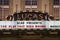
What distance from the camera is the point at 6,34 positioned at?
915 inches

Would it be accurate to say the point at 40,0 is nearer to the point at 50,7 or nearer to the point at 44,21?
the point at 50,7

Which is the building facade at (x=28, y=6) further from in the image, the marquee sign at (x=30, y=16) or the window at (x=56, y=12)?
the marquee sign at (x=30, y=16)

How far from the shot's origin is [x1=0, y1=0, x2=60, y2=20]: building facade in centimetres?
2828

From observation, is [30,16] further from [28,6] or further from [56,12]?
[56,12]

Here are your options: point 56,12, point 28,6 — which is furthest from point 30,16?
point 56,12

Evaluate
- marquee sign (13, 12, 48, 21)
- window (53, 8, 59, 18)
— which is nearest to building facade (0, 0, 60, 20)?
window (53, 8, 59, 18)

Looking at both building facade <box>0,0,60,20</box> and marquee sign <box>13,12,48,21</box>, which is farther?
building facade <box>0,0,60,20</box>

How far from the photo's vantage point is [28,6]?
28.9m

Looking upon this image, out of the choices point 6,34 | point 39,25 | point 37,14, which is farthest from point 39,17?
point 6,34

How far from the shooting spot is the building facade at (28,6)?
28281mm

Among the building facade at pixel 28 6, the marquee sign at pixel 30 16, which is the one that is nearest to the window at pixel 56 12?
the building facade at pixel 28 6

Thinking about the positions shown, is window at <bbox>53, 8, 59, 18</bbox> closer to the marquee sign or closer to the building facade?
the building facade

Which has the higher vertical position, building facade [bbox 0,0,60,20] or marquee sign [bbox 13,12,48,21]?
building facade [bbox 0,0,60,20]

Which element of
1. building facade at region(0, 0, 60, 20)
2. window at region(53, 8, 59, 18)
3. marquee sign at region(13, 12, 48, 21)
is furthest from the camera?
window at region(53, 8, 59, 18)
